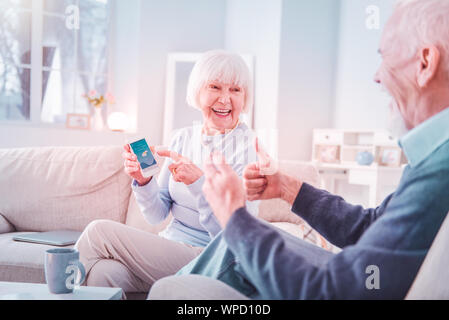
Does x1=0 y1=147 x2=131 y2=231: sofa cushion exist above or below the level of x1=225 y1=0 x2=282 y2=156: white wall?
below

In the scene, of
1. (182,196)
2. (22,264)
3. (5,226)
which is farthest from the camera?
(5,226)

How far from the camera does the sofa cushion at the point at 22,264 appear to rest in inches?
67.1

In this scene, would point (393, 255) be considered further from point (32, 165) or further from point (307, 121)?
point (307, 121)

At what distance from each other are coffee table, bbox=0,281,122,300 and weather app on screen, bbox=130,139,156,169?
45 centimetres

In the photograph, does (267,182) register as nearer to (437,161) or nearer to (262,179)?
(262,179)

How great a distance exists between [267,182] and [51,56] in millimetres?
4544

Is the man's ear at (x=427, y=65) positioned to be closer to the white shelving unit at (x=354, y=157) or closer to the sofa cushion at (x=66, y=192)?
the sofa cushion at (x=66, y=192)

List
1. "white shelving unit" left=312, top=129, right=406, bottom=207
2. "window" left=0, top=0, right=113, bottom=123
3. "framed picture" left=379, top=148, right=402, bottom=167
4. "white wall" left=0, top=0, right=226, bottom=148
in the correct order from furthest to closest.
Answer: "white wall" left=0, top=0, right=226, bottom=148
"window" left=0, top=0, right=113, bottom=123
"framed picture" left=379, top=148, right=402, bottom=167
"white shelving unit" left=312, top=129, right=406, bottom=207

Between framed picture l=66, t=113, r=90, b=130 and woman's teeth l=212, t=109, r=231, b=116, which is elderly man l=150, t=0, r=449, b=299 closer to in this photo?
woman's teeth l=212, t=109, r=231, b=116

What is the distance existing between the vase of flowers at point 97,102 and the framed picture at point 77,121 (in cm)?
11

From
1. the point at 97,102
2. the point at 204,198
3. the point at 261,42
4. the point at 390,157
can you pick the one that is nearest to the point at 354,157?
the point at 390,157

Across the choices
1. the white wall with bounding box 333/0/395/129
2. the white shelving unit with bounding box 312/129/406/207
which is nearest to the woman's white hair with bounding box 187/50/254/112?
the white shelving unit with bounding box 312/129/406/207

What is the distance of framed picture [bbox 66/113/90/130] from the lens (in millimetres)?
4867

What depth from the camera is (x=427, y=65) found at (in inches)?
28.8
